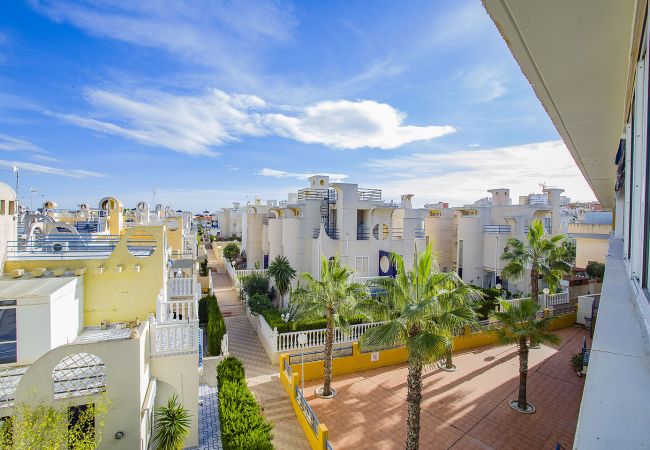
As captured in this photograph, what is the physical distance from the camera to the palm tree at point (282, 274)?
20.5 meters

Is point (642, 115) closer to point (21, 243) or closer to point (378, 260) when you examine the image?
point (21, 243)

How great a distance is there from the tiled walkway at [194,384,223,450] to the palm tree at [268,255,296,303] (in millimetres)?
8647

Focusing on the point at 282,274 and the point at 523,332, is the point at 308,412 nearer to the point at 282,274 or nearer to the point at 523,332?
the point at 523,332

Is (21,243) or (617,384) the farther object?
(21,243)

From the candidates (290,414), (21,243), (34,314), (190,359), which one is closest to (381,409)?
(290,414)

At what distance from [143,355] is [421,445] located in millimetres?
8150

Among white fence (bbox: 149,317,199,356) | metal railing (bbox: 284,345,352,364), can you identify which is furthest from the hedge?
metal railing (bbox: 284,345,352,364)

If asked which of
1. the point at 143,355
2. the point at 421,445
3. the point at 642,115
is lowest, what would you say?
the point at 421,445

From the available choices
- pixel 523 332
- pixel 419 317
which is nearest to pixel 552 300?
pixel 523 332

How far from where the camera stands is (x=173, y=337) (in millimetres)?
9188

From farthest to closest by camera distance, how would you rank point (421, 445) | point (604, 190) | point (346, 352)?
point (346, 352), point (421, 445), point (604, 190)

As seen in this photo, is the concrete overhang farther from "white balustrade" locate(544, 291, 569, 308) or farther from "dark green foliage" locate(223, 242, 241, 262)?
"dark green foliage" locate(223, 242, 241, 262)

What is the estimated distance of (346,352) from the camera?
1430 cm

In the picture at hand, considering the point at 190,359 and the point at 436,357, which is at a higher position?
the point at 436,357
